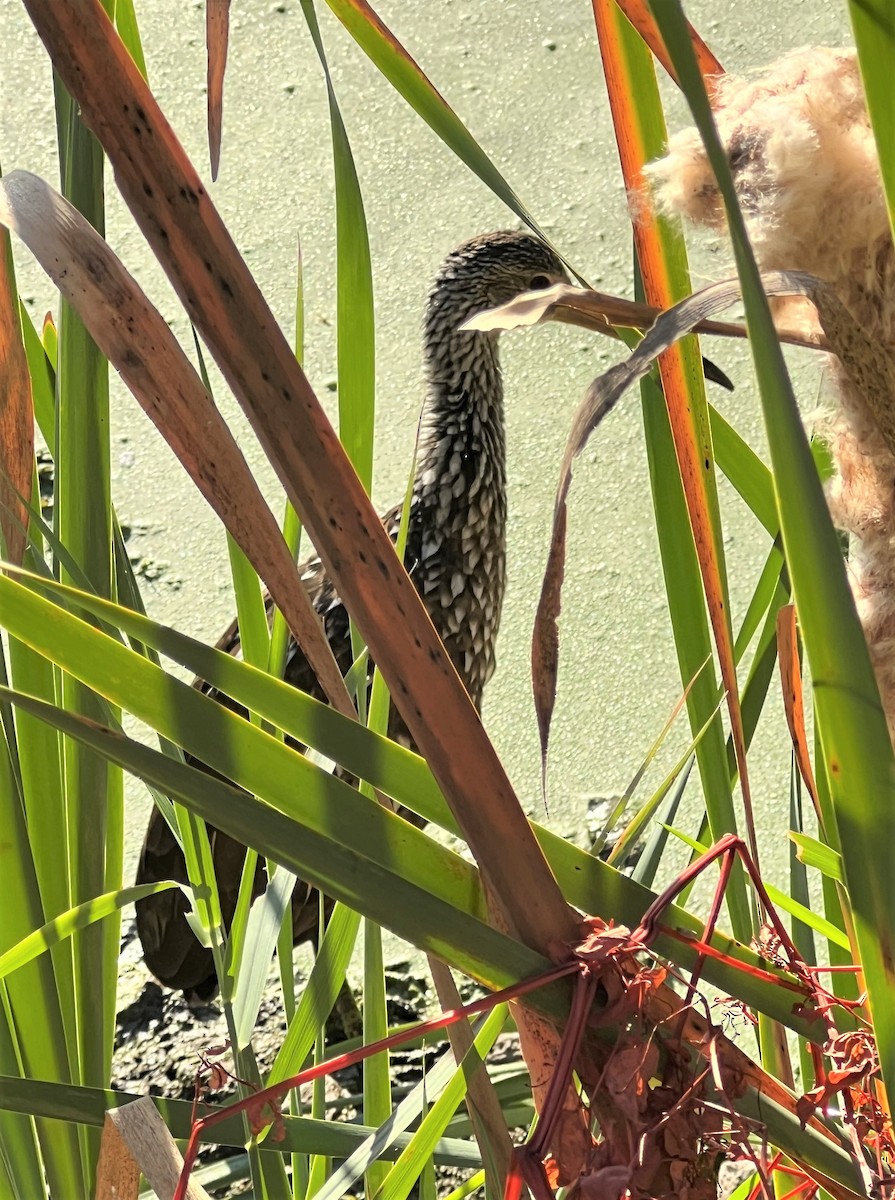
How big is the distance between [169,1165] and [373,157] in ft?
5.38

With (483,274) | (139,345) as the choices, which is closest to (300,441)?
(139,345)

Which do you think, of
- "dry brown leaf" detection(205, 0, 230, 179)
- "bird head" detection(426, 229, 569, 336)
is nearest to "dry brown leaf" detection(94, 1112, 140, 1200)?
"dry brown leaf" detection(205, 0, 230, 179)

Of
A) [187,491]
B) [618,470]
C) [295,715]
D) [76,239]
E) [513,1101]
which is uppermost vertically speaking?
[187,491]

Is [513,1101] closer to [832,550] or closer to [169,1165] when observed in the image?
[169,1165]

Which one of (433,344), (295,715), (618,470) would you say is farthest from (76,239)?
(618,470)

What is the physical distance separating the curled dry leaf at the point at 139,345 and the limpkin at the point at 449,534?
751 millimetres

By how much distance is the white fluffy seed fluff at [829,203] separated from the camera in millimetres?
284

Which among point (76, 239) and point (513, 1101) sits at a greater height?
point (76, 239)

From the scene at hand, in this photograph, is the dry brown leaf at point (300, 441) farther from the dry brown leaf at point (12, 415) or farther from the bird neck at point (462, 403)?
the bird neck at point (462, 403)

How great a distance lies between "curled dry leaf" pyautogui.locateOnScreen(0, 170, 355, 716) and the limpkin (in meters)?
0.75

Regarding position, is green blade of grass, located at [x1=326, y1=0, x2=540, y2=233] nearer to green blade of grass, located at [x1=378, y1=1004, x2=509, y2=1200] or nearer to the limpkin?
green blade of grass, located at [x1=378, y1=1004, x2=509, y2=1200]

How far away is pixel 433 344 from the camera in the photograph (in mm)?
1287

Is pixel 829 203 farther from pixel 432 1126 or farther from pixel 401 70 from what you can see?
pixel 432 1126

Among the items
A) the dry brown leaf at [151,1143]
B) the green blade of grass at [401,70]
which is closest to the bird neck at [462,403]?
the green blade of grass at [401,70]
